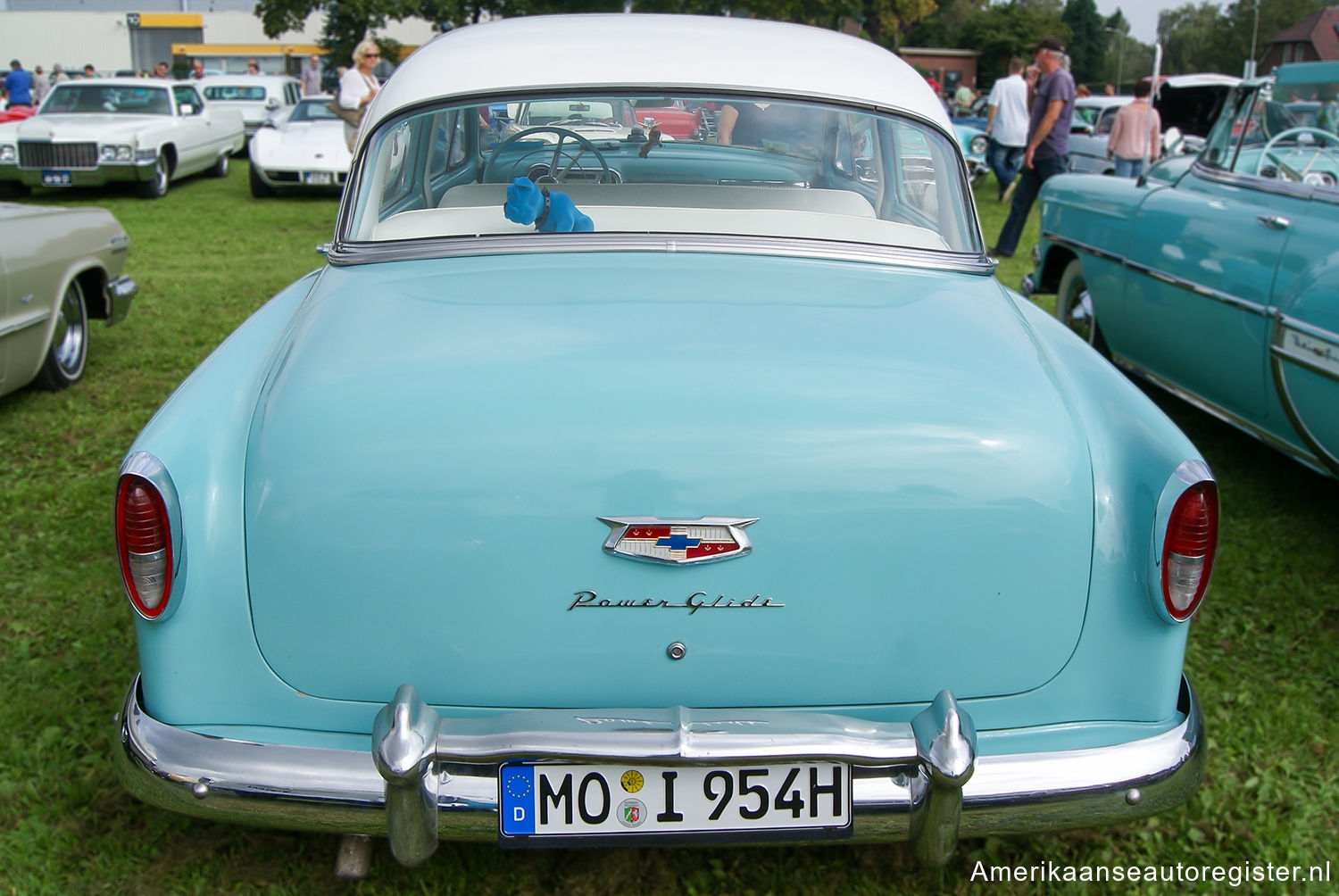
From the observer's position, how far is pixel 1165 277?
4.70 meters

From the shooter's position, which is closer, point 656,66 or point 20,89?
point 656,66

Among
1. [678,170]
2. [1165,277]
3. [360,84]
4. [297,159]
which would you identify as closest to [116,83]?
[297,159]

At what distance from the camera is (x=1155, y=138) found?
39.8 ft

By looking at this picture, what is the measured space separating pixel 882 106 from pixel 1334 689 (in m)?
1.99


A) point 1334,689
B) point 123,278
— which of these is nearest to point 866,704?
point 1334,689

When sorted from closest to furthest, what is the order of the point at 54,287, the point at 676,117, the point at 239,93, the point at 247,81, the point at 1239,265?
the point at 676,117
the point at 1239,265
the point at 54,287
the point at 239,93
the point at 247,81

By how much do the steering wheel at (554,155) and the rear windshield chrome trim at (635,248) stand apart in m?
0.59

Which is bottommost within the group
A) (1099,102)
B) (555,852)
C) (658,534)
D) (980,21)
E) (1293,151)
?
(555,852)

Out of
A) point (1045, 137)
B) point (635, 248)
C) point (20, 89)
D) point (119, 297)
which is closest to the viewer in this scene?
point (635, 248)

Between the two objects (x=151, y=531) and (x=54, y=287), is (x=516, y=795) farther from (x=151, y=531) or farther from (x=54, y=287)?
(x=54, y=287)

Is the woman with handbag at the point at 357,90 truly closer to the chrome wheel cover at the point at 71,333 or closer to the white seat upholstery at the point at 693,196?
the chrome wheel cover at the point at 71,333

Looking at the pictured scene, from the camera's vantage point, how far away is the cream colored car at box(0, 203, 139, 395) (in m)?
4.86

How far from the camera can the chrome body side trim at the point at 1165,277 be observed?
406 cm

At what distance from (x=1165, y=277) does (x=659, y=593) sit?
138 inches
